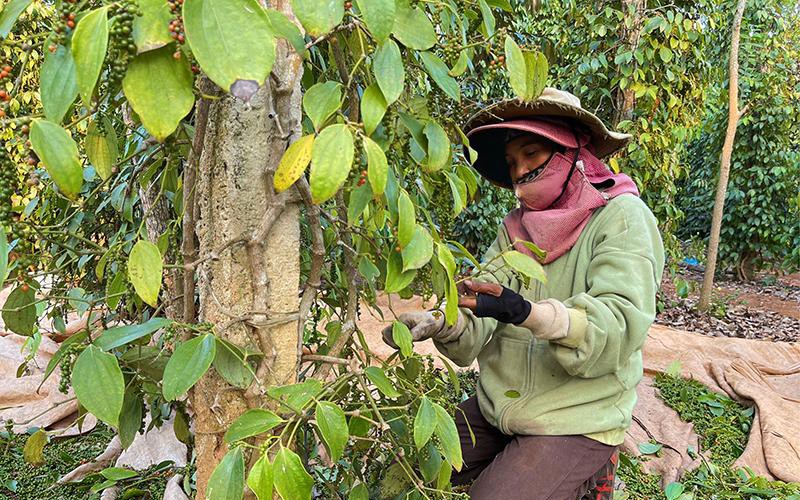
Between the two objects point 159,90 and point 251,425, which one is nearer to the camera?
point 159,90

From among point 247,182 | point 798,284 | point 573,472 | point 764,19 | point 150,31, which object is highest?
point 150,31

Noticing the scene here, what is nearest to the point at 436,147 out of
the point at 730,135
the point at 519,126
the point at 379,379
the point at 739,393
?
the point at 379,379

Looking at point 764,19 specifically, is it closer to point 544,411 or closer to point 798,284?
point 798,284

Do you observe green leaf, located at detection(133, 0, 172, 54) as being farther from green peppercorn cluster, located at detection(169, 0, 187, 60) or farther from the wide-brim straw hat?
the wide-brim straw hat

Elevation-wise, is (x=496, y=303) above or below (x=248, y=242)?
below

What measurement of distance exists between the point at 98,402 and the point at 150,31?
1.27 feet

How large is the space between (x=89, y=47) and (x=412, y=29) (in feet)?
1.06

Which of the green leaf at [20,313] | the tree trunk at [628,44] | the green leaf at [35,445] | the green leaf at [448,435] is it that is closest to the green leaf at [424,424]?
the green leaf at [448,435]

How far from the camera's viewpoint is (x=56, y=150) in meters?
0.52

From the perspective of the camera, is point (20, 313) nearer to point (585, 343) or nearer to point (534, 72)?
point (534, 72)

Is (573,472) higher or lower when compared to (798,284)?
higher

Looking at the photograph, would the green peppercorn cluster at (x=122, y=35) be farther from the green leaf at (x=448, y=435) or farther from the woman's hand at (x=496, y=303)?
the woman's hand at (x=496, y=303)

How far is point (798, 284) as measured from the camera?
598 cm

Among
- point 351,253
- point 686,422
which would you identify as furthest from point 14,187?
point 686,422
